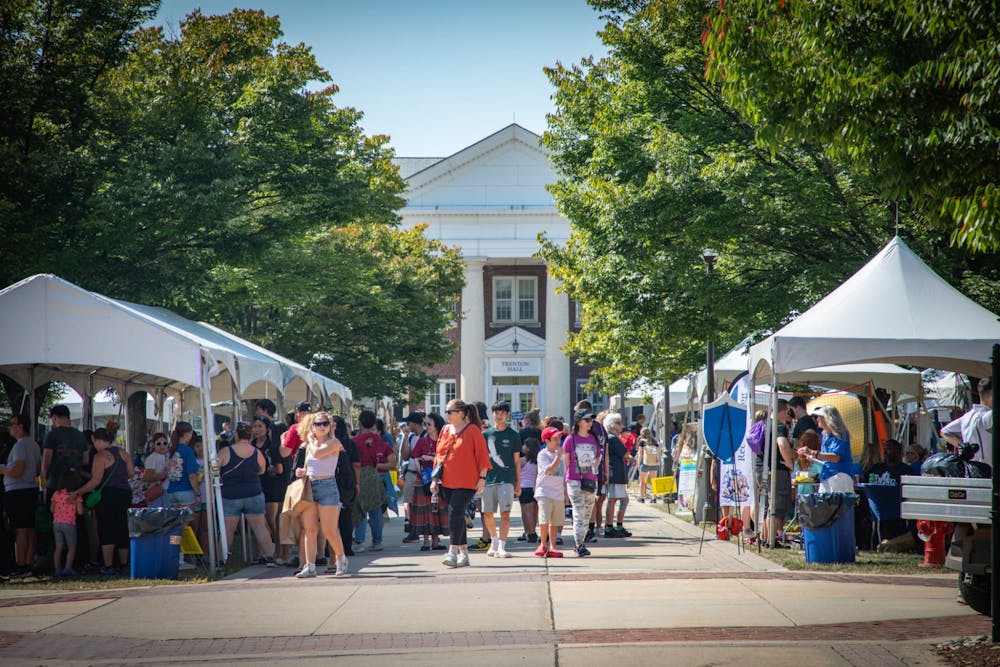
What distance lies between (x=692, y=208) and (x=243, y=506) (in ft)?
29.7

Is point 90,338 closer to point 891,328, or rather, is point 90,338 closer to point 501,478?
point 501,478

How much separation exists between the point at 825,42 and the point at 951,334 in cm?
462

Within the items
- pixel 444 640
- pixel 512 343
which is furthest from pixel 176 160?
pixel 512 343

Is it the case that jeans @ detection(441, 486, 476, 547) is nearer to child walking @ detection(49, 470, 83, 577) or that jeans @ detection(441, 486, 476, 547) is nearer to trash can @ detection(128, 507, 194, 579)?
trash can @ detection(128, 507, 194, 579)

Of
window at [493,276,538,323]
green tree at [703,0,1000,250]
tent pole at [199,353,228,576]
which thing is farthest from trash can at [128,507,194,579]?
window at [493,276,538,323]

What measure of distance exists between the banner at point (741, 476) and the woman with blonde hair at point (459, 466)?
3.90 m

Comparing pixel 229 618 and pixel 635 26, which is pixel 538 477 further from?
pixel 635 26

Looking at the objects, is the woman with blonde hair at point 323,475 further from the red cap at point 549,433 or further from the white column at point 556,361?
the white column at point 556,361

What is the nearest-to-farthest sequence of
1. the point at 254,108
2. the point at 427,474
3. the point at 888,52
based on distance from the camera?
the point at 888,52 < the point at 427,474 < the point at 254,108

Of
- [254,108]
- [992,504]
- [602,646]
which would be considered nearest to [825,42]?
[992,504]

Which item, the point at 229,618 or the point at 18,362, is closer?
the point at 229,618

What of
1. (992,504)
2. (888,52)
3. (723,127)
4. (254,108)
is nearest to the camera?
(992,504)

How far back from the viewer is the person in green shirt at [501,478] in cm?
1538

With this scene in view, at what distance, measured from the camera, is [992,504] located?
320 inches
